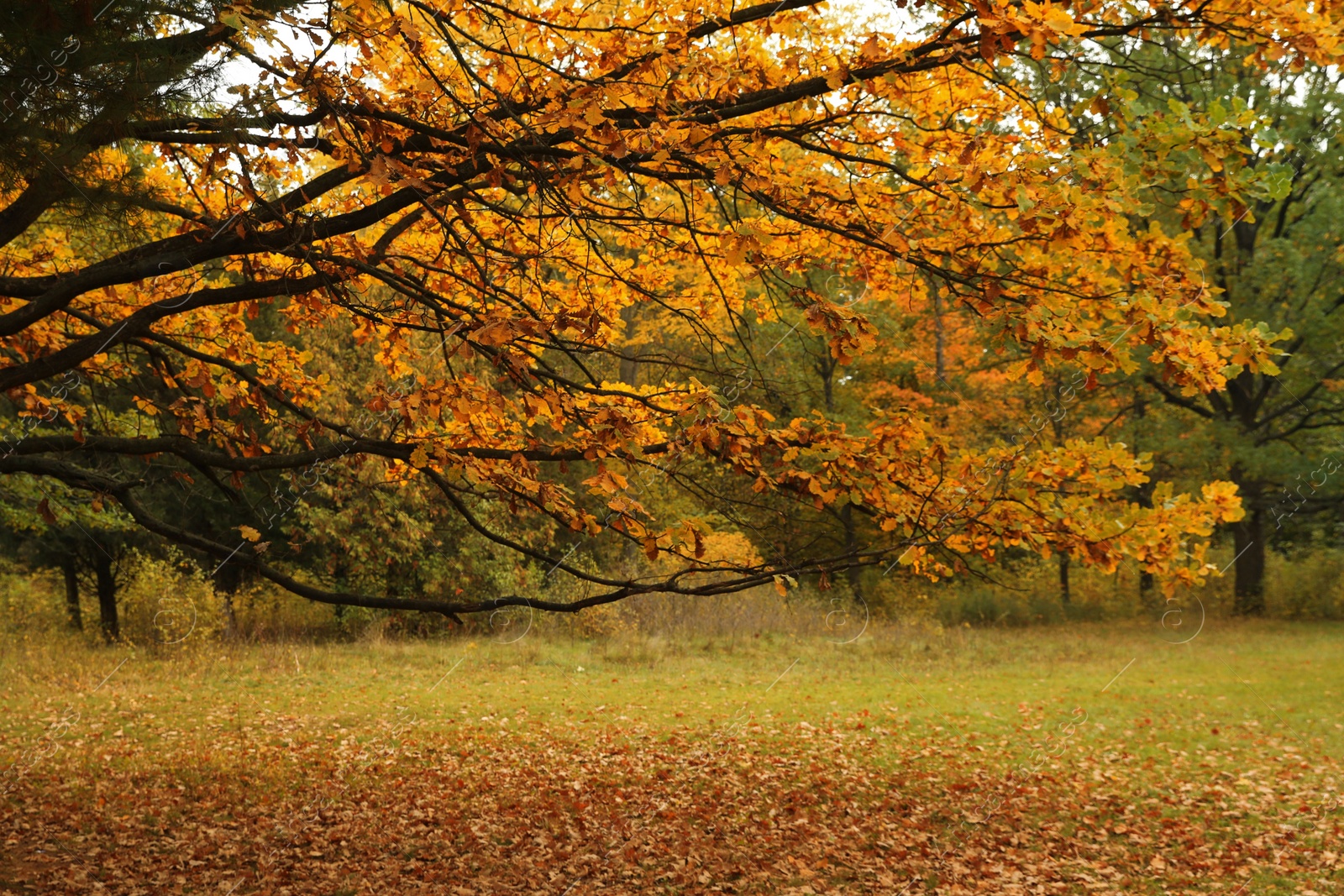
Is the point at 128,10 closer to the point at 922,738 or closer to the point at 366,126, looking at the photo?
the point at 366,126

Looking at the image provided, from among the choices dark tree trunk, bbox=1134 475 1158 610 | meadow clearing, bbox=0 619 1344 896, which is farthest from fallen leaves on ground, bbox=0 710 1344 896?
dark tree trunk, bbox=1134 475 1158 610

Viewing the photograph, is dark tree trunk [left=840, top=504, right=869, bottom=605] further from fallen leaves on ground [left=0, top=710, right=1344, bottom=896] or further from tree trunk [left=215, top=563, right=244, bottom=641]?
tree trunk [left=215, top=563, right=244, bottom=641]

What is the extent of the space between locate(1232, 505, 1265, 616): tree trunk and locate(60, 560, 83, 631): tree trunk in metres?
21.9

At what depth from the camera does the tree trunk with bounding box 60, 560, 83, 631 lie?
697 inches

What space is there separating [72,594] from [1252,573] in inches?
899

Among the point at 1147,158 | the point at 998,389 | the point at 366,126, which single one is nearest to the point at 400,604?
the point at 366,126

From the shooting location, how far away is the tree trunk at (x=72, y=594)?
58.1 feet

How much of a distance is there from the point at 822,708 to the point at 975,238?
25.7ft

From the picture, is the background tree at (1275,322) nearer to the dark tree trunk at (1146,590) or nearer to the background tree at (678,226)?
the dark tree trunk at (1146,590)

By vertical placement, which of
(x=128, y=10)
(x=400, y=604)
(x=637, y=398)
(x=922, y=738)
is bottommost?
(x=922, y=738)

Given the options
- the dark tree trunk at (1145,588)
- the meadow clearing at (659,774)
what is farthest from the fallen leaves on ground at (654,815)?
the dark tree trunk at (1145,588)

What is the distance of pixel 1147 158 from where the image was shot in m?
3.96

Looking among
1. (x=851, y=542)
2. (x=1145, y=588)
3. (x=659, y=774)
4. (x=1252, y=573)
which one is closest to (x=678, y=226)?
(x=659, y=774)

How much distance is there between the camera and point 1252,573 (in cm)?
1961
